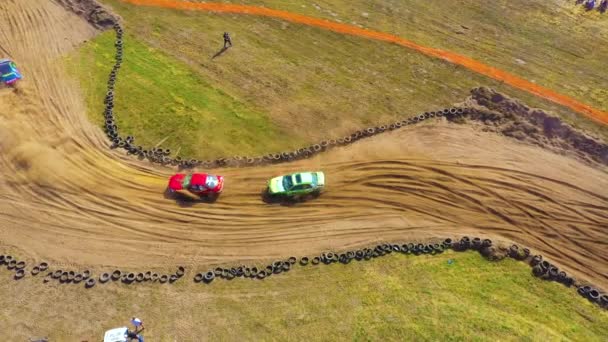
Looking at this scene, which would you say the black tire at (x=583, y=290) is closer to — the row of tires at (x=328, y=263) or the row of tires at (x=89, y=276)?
the row of tires at (x=328, y=263)

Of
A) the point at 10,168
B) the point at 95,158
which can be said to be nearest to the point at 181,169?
the point at 95,158

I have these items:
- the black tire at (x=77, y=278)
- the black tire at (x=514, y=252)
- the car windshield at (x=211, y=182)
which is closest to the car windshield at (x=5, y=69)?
the black tire at (x=77, y=278)

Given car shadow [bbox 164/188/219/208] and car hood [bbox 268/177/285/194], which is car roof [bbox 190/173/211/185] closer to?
car shadow [bbox 164/188/219/208]

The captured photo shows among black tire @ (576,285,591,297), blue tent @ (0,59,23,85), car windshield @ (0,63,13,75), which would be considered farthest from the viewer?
car windshield @ (0,63,13,75)

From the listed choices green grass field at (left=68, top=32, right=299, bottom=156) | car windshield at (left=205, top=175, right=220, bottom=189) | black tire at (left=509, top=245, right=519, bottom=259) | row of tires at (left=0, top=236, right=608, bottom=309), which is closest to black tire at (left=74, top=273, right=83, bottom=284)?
row of tires at (left=0, top=236, right=608, bottom=309)

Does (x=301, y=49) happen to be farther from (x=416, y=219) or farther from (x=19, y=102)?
(x=19, y=102)

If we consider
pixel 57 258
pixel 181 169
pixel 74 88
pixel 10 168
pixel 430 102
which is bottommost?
pixel 57 258
